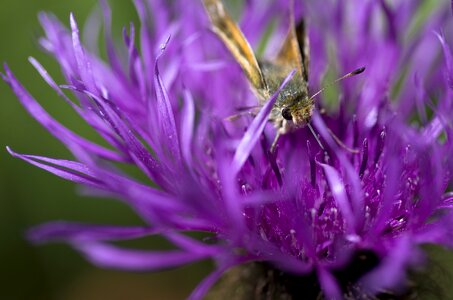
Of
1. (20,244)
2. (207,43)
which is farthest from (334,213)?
(20,244)

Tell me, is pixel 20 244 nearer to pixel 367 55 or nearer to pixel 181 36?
pixel 181 36

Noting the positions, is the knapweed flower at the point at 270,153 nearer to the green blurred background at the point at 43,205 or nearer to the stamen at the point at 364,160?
the stamen at the point at 364,160

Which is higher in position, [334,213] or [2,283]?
[2,283]

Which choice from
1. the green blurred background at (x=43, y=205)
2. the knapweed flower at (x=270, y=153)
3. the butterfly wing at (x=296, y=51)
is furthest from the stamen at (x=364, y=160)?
the green blurred background at (x=43, y=205)

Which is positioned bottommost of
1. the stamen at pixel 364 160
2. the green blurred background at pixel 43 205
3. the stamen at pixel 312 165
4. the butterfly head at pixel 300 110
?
the stamen at pixel 364 160

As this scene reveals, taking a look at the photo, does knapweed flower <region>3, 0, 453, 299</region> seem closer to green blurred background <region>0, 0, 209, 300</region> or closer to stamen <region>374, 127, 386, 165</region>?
stamen <region>374, 127, 386, 165</region>

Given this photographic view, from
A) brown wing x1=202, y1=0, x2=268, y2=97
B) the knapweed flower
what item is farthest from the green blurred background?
brown wing x1=202, y1=0, x2=268, y2=97

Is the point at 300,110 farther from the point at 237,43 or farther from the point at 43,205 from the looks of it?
the point at 43,205
